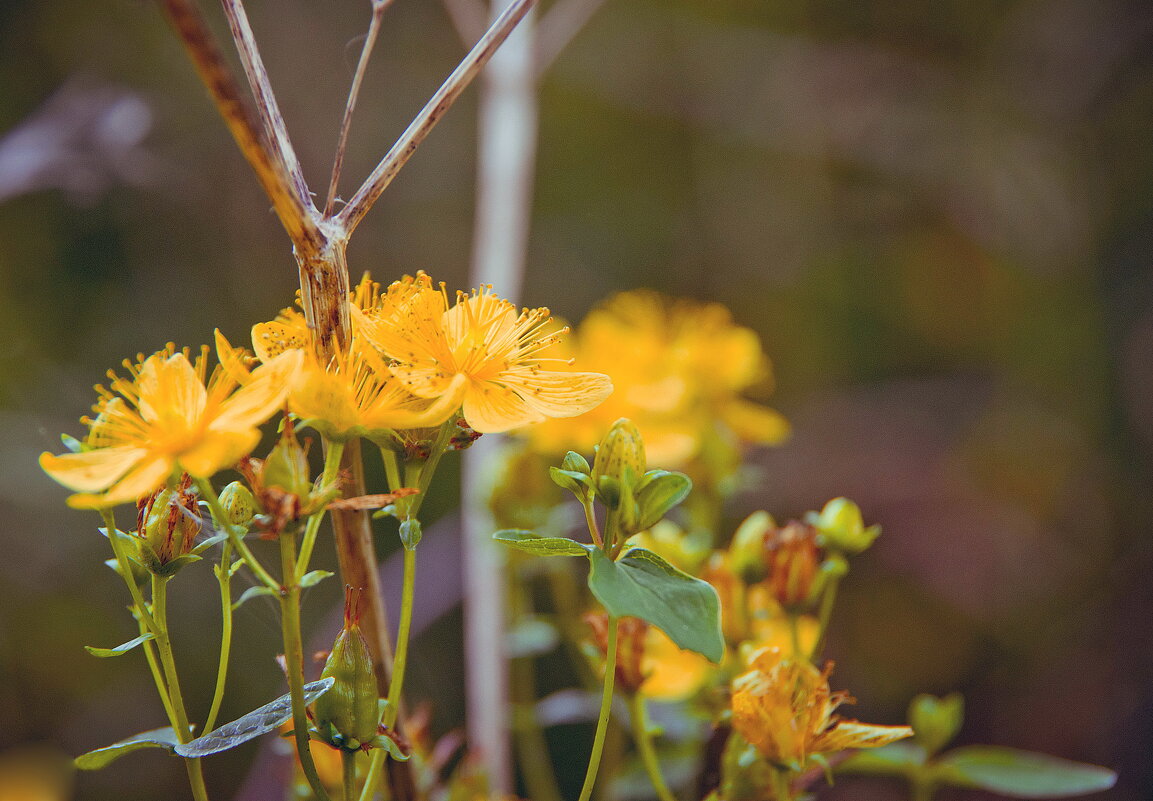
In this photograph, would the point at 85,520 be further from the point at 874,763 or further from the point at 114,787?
the point at 874,763

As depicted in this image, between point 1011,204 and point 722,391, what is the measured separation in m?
1.17

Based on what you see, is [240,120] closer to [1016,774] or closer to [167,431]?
[167,431]

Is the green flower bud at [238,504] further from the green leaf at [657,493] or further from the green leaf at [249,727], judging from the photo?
the green leaf at [657,493]

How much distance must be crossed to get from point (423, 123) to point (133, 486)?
8.5 inches

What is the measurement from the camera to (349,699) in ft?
1.23

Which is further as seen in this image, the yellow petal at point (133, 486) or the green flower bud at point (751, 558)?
the green flower bud at point (751, 558)

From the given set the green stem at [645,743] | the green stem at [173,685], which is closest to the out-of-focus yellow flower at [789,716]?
the green stem at [645,743]

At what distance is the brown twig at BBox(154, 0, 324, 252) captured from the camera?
1.02 ft

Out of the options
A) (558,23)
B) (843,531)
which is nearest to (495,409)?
(843,531)

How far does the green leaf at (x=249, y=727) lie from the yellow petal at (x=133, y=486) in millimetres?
110

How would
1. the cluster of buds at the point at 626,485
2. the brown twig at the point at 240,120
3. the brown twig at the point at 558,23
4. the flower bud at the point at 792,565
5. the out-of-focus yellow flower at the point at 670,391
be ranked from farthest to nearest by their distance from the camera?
the brown twig at the point at 558,23, the out-of-focus yellow flower at the point at 670,391, the flower bud at the point at 792,565, the cluster of buds at the point at 626,485, the brown twig at the point at 240,120

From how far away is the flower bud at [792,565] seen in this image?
554 millimetres

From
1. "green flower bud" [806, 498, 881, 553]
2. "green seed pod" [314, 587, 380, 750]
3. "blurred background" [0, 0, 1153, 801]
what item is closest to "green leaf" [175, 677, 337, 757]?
"green seed pod" [314, 587, 380, 750]

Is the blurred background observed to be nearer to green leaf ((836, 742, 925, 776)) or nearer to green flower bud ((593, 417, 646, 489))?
green leaf ((836, 742, 925, 776))
